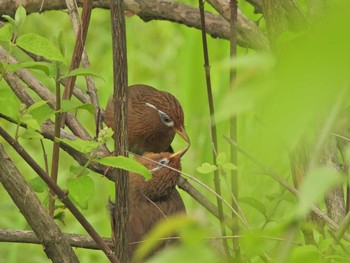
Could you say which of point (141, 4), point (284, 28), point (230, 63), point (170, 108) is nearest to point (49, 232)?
point (284, 28)

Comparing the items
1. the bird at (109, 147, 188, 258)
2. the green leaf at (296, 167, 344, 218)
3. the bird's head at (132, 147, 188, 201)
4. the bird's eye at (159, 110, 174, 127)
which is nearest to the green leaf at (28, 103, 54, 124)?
the bird at (109, 147, 188, 258)

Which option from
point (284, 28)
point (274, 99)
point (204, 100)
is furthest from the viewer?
point (204, 100)

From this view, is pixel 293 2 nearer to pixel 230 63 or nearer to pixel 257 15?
pixel 257 15

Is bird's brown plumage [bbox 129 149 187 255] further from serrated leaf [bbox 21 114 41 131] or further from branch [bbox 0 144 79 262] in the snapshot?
serrated leaf [bbox 21 114 41 131]

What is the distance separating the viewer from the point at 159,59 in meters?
5.45

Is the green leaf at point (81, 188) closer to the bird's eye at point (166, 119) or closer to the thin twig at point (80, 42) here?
the thin twig at point (80, 42)

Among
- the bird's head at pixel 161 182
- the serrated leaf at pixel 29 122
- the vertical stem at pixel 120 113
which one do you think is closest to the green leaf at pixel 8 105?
the serrated leaf at pixel 29 122

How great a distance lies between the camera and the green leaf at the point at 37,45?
1309 mm

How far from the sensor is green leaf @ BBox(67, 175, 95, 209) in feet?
4.89

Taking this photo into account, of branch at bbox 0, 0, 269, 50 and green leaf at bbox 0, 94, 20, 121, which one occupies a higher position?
branch at bbox 0, 0, 269, 50

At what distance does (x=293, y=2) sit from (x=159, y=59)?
3645mm

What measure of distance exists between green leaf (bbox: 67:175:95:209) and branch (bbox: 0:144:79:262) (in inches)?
4.5

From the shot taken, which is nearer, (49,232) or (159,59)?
(49,232)

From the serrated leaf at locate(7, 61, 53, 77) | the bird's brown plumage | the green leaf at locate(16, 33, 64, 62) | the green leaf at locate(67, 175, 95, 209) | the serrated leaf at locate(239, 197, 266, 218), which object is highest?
the green leaf at locate(16, 33, 64, 62)
